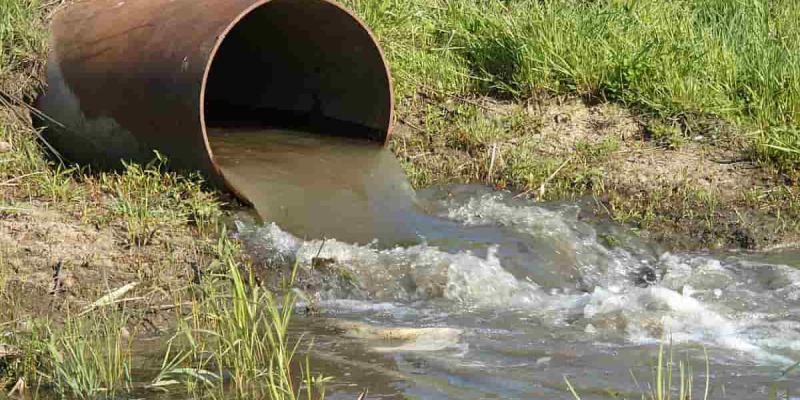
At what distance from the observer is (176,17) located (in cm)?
601

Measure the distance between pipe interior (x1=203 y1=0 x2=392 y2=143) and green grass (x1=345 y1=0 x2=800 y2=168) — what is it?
614 millimetres

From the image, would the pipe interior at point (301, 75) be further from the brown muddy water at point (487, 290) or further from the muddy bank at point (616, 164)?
the muddy bank at point (616, 164)

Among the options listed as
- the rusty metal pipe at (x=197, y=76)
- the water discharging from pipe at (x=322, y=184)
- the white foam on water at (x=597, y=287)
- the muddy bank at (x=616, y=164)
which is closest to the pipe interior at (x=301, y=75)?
the rusty metal pipe at (x=197, y=76)

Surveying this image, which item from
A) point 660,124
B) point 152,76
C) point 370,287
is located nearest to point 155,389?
point 370,287

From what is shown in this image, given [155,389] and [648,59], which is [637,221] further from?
[155,389]

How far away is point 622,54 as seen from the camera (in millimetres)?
7262

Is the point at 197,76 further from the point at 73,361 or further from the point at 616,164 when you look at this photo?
the point at 616,164

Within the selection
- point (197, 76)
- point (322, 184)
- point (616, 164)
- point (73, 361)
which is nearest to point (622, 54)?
point (616, 164)

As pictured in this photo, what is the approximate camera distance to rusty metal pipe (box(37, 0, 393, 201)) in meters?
5.79

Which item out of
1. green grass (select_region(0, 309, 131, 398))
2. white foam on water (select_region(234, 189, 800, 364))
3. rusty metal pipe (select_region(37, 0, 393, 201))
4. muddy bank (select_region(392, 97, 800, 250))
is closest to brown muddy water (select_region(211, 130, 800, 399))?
white foam on water (select_region(234, 189, 800, 364))

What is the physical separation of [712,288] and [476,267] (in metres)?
1.05

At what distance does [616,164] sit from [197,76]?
2.50 metres

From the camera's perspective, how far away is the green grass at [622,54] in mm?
7016

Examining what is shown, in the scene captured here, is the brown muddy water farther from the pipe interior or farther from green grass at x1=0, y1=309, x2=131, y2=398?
green grass at x1=0, y1=309, x2=131, y2=398
